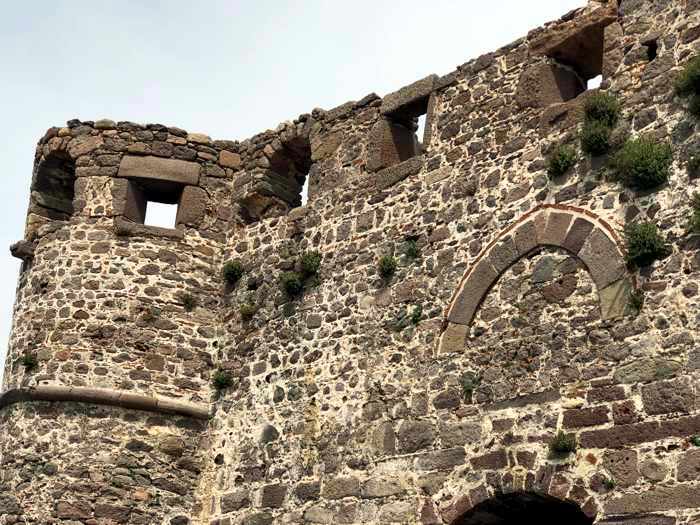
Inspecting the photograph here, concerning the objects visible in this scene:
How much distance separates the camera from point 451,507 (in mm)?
11336

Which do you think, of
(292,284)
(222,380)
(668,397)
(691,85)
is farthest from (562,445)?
(222,380)

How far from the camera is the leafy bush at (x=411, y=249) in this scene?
12.9m

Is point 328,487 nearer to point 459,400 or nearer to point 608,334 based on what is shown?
point 459,400

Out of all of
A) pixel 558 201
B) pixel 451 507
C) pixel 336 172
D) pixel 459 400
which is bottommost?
pixel 451 507

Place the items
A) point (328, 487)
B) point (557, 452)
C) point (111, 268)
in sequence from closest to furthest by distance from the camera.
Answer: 1. point (557, 452)
2. point (328, 487)
3. point (111, 268)

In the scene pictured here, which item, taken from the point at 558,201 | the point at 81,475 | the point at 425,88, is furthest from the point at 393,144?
the point at 81,475

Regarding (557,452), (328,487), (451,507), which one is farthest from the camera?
(328,487)

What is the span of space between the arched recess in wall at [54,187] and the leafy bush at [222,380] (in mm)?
3290

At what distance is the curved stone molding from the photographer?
1405cm

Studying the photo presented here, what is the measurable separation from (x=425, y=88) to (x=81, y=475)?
18.8ft

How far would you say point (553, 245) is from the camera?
37.4 ft

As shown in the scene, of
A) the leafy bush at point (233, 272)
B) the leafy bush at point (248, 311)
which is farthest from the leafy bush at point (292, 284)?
the leafy bush at point (233, 272)

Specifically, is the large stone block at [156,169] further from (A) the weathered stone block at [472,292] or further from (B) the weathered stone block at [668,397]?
(B) the weathered stone block at [668,397]

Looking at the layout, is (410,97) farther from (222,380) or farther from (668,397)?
(668,397)
